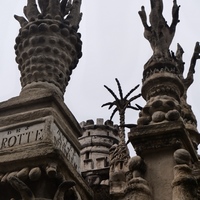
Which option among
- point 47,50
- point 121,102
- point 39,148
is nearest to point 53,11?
point 47,50

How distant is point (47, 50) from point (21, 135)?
1354 mm

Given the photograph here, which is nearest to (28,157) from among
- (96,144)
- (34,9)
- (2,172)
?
(2,172)

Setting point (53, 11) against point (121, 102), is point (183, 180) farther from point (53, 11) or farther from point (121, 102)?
point (121, 102)

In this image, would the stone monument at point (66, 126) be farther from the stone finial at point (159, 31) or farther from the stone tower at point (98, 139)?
the stone tower at point (98, 139)

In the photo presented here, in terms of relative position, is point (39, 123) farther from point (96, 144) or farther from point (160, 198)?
point (96, 144)

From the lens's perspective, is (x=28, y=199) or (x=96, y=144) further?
(x=96, y=144)

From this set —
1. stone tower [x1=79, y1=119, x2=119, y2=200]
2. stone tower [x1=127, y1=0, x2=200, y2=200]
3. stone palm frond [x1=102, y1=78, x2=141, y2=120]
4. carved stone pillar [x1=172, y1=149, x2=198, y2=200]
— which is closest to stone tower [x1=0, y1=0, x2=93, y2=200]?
stone tower [x1=127, y1=0, x2=200, y2=200]

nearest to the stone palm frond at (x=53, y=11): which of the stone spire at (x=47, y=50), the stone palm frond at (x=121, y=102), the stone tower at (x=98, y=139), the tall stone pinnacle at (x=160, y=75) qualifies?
the stone spire at (x=47, y=50)

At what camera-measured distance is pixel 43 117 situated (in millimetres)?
5723

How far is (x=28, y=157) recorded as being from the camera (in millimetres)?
5305

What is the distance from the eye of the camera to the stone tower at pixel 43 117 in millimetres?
5218

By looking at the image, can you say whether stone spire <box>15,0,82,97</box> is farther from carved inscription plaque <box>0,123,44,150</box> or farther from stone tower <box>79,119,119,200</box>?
stone tower <box>79,119,119,200</box>

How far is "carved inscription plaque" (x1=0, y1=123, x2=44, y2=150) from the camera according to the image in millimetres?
5589

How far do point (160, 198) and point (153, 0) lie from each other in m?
3.34
